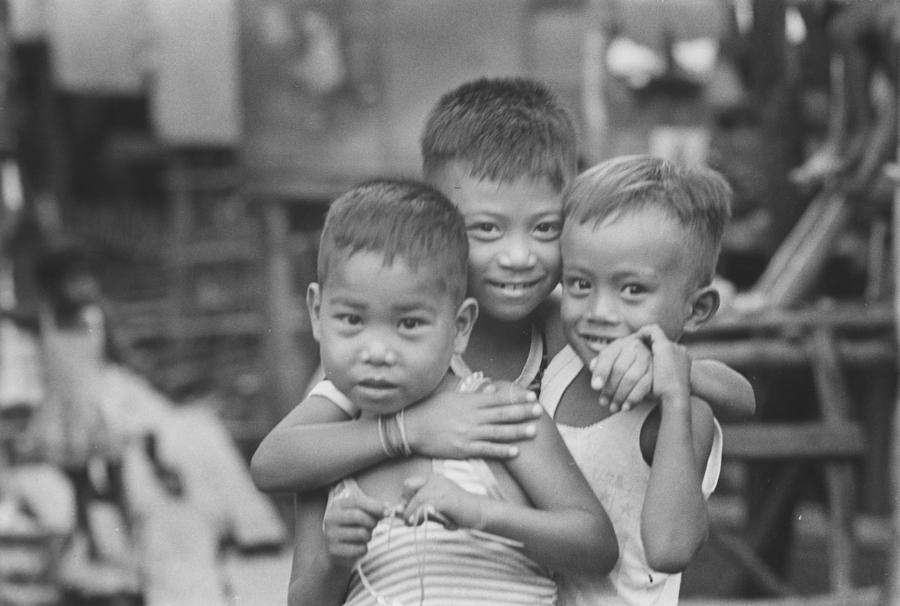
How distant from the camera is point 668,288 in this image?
6.78 ft

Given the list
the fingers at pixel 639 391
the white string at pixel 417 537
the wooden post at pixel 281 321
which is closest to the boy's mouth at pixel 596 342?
the fingers at pixel 639 391

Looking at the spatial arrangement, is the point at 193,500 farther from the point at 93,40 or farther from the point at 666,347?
the point at 666,347

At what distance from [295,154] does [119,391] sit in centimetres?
202

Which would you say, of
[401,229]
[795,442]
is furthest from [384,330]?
[795,442]

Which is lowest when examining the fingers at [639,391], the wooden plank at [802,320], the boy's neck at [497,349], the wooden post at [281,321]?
the wooden post at [281,321]

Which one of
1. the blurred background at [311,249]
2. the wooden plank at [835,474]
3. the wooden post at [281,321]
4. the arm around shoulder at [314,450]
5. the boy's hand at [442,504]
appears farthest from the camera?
the wooden post at [281,321]

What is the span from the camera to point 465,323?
2098 mm

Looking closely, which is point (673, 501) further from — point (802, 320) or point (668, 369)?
point (802, 320)

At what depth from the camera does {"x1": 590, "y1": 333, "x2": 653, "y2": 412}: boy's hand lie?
1976 mm

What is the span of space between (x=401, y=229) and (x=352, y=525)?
42 cm

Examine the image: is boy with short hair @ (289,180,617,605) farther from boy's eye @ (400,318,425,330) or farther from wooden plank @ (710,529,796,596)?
wooden plank @ (710,529,796,596)

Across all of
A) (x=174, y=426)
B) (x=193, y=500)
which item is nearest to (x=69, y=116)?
(x=174, y=426)

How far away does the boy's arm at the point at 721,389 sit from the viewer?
2.11 meters

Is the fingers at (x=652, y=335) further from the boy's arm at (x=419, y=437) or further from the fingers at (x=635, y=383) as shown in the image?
the boy's arm at (x=419, y=437)
